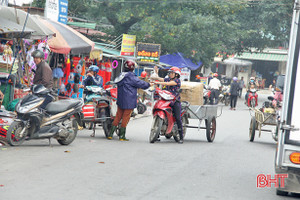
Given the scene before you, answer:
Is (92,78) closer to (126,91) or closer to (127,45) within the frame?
(126,91)

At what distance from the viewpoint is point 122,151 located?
34.1 feet

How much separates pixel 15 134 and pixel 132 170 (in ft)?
9.17

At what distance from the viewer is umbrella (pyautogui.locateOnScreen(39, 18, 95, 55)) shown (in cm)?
1516

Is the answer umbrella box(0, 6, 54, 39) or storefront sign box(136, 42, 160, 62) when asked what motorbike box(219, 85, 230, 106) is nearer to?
storefront sign box(136, 42, 160, 62)

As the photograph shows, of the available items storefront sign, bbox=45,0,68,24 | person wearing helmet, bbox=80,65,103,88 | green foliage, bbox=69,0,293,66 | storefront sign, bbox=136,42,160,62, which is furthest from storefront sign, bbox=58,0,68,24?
green foliage, bbox=69,0,293,66

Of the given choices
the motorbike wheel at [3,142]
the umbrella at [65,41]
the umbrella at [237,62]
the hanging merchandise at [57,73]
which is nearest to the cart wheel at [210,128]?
the umbrella at [65,41]

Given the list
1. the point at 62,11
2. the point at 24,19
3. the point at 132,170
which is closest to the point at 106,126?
the point at 24,19

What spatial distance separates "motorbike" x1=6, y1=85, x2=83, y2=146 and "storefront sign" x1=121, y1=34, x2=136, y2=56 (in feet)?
50.9

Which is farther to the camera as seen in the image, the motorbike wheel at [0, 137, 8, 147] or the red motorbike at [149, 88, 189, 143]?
the red motorbike at [149, 88, 189, 143]

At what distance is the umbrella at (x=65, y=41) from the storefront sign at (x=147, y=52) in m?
10.8

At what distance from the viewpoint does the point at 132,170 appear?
8.22m

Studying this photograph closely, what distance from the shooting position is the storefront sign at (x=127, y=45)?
2633cm

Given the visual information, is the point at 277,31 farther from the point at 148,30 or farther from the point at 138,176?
the point at 138,176

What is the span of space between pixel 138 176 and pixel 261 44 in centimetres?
3649
